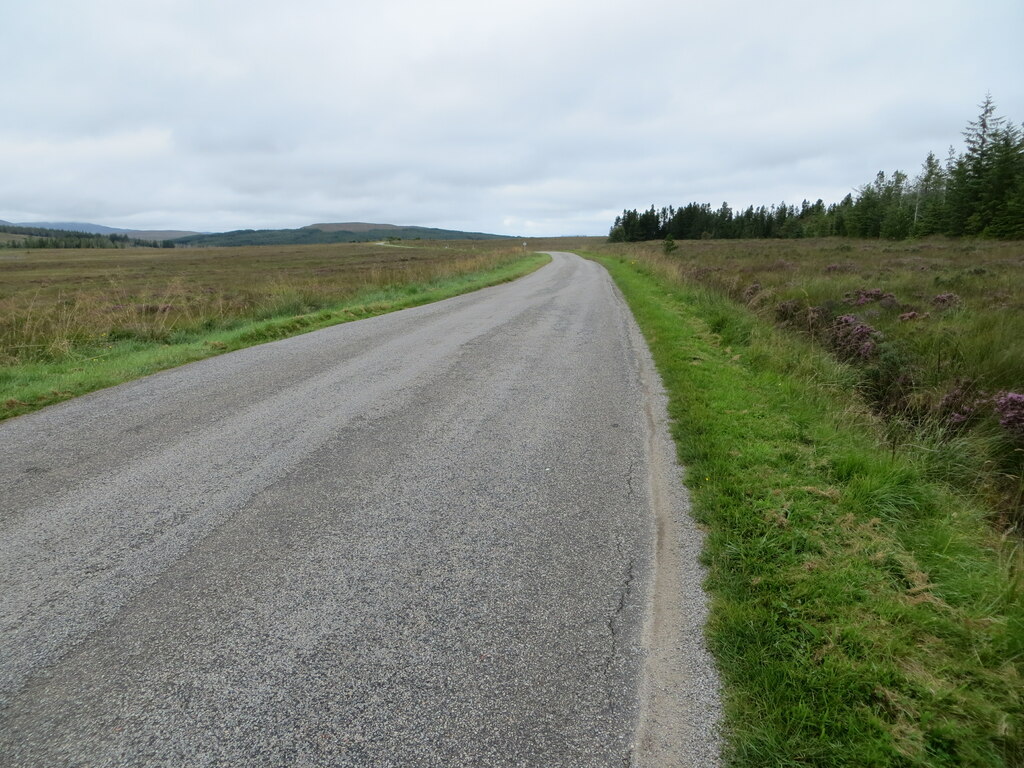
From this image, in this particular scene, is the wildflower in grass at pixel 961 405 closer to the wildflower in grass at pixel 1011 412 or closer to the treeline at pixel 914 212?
the wildflower in grass at pixel 1011 412

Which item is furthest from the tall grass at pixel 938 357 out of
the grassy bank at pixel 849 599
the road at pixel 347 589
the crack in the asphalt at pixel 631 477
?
the road at pixel 347 589

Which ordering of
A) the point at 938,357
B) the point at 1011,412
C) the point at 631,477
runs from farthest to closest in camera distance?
the point at 938,357 < the point at 1011,412 < the point at 631,477

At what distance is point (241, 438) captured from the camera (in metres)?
4.84

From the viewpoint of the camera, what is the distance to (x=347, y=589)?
280 centimetres

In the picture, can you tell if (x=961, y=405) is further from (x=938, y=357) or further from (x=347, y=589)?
(x=347, y=589)

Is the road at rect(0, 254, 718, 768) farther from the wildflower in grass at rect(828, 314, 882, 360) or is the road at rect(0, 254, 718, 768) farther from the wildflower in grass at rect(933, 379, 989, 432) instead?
the wildflower in grass at rect(828, 314, 882, 360)

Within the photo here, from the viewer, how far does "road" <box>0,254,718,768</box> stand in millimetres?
2012

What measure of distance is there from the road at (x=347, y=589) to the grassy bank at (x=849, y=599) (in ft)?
0.82

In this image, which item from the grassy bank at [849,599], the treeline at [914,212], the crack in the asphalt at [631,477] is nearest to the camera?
the grassy bank at [849,599]

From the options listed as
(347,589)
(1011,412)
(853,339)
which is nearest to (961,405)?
(1011,412)

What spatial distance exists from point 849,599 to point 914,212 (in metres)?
77.0

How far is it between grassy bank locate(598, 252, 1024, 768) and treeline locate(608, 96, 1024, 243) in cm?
4411

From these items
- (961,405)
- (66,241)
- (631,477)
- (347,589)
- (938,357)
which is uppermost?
(66,241)

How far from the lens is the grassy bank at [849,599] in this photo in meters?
1.96
